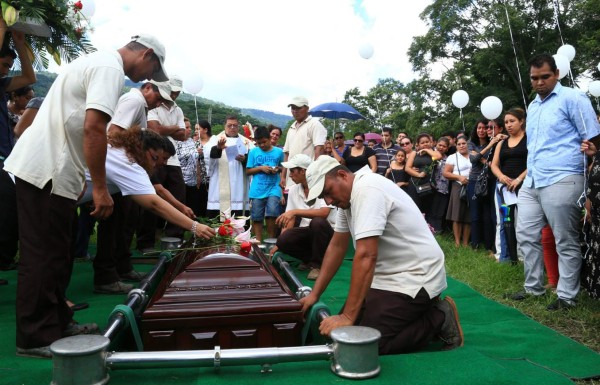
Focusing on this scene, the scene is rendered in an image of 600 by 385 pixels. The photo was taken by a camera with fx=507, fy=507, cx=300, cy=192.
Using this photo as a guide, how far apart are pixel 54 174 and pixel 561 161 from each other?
309cm

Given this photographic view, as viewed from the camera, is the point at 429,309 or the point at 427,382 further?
the point at 429,309

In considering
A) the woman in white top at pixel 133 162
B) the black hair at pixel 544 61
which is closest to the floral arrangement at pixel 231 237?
Answer: the woman in white top at pixel 133 162

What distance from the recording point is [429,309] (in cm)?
256

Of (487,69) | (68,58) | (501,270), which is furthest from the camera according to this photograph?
(487,69)

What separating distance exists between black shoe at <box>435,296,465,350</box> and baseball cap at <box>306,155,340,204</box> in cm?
87

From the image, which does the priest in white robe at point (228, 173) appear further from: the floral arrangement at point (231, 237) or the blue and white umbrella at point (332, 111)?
the blue and white umbrella at point (332, 111)

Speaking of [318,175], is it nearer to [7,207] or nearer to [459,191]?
[7,207]

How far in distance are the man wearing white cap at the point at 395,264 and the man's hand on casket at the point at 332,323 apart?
117 millimetres

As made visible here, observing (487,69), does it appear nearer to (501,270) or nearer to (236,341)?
(501,270)

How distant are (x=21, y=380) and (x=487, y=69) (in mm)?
20881

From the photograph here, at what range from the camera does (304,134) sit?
5.92 m

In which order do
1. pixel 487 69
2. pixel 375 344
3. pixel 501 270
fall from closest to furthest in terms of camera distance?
pixel 375 344
pixel 501 270
pixel 487 69

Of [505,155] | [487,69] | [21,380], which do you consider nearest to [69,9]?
[21,380]

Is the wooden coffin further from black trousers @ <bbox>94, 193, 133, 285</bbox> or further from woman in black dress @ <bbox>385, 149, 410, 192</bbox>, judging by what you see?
woman in black dress @ <bbox>385, 149, 410, 192</bbox>
